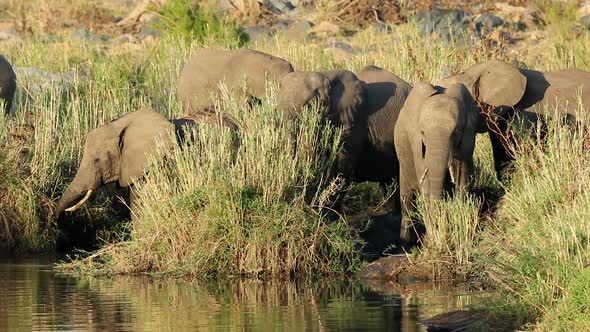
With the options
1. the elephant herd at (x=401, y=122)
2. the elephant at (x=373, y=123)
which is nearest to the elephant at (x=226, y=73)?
the elephant herd at (x=401, y=122)

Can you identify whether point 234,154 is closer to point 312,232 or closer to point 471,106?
point 312,232

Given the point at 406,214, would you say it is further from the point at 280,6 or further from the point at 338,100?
the point at 280,6

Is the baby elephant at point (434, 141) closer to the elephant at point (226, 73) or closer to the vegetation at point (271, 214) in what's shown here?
the vegetation at point (271, 214)

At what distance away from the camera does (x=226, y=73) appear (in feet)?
65.0

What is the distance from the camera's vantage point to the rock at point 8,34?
3390cm

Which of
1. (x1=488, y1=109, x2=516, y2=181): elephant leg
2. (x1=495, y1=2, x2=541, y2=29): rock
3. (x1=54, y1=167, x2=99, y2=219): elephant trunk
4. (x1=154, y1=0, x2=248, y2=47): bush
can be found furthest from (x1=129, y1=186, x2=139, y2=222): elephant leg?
(x1=495, y1=2, x2=541, y2=29): rock

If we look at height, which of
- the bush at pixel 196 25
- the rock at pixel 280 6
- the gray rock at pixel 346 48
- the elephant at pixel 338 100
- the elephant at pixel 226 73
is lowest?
the elephant at pixel 338 100

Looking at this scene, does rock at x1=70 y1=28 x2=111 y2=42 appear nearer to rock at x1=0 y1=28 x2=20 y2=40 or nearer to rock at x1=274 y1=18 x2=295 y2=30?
rock at x1=0 y1=28 x2=20 y2=40

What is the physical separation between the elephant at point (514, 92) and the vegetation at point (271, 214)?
0.64 metres

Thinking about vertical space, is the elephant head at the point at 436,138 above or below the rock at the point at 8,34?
below

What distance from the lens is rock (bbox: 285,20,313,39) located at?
1331 inches

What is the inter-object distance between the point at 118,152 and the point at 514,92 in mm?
4422

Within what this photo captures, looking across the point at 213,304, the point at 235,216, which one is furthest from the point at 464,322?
the point at 235,216

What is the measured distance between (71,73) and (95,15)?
747 inches
